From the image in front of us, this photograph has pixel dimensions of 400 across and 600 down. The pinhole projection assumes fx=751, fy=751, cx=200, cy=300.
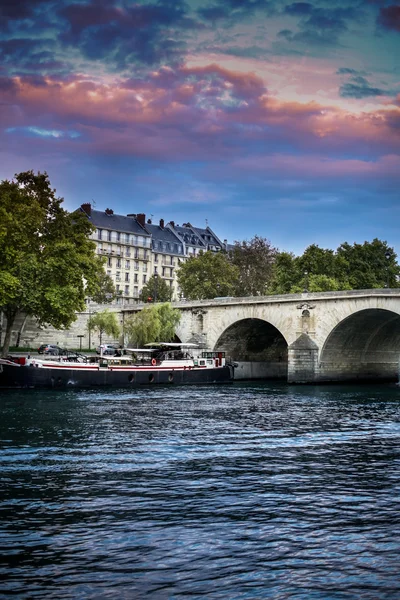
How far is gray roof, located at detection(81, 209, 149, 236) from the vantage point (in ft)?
340

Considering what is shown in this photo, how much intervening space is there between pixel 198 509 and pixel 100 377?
1395 inches

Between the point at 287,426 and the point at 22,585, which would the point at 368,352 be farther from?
the point at 22,585

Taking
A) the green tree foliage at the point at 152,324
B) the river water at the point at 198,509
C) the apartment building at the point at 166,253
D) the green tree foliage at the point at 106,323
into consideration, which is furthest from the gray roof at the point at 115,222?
the river water at the point at 198,509

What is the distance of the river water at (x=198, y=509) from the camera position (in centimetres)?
1006

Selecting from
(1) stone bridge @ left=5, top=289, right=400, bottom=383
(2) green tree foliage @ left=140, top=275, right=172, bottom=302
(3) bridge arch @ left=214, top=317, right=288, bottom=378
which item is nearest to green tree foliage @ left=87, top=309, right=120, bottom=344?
(1) stone bridge @ left=5, top=289, right=400, bottom=383

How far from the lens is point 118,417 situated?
28.8 metres

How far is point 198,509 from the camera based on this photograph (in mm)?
13766

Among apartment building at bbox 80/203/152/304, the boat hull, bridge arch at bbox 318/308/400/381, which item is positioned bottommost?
the boat hull

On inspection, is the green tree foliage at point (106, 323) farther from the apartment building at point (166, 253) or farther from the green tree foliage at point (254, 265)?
the apartment building at point (166, 253)

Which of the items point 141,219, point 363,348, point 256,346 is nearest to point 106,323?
point 256,346

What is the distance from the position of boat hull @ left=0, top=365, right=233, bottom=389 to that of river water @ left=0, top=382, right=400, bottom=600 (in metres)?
16.9

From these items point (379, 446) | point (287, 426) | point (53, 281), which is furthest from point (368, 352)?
point (379, 446)

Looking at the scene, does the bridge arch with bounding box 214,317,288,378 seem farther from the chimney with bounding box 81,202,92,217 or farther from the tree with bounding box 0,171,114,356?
the chimney with bounding box 81,202,92,217

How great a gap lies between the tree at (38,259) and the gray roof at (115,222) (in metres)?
45.1
